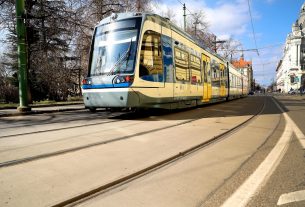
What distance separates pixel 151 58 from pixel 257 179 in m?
7.06

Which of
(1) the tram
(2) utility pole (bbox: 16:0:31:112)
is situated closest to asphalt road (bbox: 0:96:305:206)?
(1) the tram

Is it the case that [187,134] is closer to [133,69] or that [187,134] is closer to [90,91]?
[133,69]

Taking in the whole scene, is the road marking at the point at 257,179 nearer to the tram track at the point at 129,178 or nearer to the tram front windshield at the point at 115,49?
the tram track at the point at 129,178

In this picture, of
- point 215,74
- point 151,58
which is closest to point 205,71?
point 215,74

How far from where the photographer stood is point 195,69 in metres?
15.5

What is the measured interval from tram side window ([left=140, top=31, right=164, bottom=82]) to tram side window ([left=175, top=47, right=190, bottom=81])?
5.59 ft

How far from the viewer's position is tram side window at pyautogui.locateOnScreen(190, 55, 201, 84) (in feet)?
49.3

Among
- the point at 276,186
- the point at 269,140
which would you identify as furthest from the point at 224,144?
the point at 276,186

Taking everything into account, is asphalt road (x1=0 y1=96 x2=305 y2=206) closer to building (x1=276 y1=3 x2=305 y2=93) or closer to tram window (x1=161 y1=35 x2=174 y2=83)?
tram window (x1=161 y1=35 x2=174 y2=83)

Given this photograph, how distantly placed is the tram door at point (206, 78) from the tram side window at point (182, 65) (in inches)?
128

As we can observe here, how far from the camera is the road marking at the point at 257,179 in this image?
3535 mm

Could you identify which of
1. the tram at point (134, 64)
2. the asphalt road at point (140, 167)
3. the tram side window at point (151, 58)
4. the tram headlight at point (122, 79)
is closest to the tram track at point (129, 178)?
the asphalt road at point (140, 167)

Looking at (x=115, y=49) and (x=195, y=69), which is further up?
(x=115, y=49)

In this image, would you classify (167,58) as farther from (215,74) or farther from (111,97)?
(215,74)
